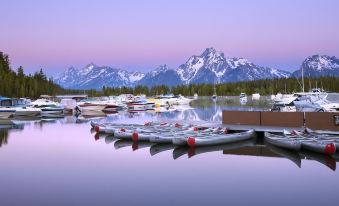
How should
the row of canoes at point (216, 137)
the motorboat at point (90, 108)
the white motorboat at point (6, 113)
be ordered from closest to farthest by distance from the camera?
1. the row of canoes at point (216, 137)
2. the white motorboat at point (6, 113)
3. the motorboat at point (90, 108)

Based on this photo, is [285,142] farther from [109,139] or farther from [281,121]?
[109,139]

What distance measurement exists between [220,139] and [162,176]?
29.2 feet

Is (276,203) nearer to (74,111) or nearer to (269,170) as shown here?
(269,170)

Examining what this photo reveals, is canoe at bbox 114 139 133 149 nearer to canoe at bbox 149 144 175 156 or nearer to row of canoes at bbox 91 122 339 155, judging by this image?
row of canoes at bbox 91 122 339 155

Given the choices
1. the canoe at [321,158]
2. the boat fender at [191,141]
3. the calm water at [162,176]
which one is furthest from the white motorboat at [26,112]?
the canoe at [321,158]

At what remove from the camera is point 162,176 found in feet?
69.6

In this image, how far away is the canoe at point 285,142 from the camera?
1013 inches

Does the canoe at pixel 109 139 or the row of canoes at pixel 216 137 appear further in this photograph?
the canoe at pixel 109 139

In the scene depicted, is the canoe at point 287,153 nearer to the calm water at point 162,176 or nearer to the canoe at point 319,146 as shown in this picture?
the calm water at point 162,176

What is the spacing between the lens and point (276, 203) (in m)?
15.9

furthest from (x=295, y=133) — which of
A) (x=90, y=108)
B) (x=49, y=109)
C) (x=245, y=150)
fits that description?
(x=90, y=108)

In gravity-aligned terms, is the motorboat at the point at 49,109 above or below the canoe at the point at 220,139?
above

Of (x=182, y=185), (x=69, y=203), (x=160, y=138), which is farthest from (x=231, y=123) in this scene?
(x=69, y=203)

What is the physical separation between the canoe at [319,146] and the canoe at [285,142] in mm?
436
